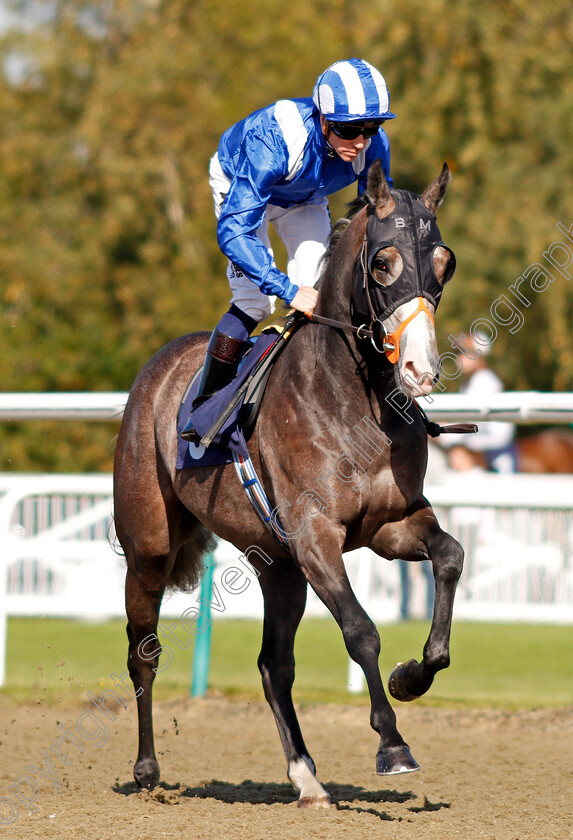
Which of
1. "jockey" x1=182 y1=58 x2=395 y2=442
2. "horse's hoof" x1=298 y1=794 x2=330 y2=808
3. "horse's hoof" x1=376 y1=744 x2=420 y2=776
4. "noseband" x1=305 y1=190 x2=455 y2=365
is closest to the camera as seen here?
"horse's hoof" x1=376 y1=744 x2=420 y2=776

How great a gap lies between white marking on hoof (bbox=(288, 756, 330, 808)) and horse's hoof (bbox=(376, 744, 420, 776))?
713mm

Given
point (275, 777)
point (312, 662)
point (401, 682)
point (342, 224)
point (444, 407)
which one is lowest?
point (312, 662)

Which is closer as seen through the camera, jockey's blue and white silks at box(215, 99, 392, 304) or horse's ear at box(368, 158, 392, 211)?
horse's ear at box(368, 158, 392, 211)

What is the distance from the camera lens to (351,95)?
13.6 feet

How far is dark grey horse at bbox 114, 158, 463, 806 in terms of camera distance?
381cm

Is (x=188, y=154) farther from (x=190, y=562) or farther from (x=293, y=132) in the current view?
(x=293, y=132)

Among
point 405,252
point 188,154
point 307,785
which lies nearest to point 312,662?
point 307,785

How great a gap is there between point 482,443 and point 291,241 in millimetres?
6140

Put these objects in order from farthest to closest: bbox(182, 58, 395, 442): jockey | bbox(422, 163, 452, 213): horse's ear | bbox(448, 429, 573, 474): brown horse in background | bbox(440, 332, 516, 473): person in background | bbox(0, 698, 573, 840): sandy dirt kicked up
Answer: bbox(448, 429, 573, 474): brown horse in background < bbox(440, 332, 516, 473): person in background < bbox(182, 58, 395, 442): jockey < bbox(422, 163, 452, 213): horse's ear < bbox(0, 698, 573, 840): sandy dirt kicked up

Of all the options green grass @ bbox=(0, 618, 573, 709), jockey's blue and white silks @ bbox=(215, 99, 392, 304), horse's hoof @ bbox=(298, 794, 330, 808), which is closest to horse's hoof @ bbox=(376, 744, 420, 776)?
horse's hoof @ bbox=(298, 794, 330, 808)

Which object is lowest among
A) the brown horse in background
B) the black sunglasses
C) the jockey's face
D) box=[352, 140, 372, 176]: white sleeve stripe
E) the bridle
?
the brown horse in background

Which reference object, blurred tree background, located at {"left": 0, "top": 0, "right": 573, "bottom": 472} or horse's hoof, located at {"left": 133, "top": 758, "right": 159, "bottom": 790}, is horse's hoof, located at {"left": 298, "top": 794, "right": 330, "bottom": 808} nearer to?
horse's hoof, located at {"left": 133, "top": 758, "right": 159, "bottom": 790}

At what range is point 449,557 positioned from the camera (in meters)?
3.94

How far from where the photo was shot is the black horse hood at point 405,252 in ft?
12.4
